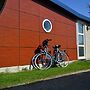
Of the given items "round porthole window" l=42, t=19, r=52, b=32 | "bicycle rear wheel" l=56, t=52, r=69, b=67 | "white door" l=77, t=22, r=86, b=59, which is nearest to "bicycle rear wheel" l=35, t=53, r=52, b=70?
"bicycle rear wheel" l=56, t=52, r=69, b=67

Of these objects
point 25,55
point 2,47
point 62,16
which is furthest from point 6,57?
point 62,16

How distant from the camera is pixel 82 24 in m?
22.3

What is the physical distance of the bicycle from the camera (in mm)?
15672

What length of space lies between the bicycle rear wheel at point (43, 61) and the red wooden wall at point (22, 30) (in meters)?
0.51

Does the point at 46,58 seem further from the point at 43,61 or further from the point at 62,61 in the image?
the point at 62,61

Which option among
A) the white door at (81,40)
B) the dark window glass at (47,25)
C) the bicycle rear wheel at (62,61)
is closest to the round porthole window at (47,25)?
the dark window glass at (47,25)

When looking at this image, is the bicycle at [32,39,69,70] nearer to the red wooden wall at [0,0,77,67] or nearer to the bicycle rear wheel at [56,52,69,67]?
the bicycle rear wheel at [56,52,69,67]

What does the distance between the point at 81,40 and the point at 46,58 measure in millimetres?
6305

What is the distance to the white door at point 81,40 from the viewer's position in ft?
69.8

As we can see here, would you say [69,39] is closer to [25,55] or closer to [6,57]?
[25,55]

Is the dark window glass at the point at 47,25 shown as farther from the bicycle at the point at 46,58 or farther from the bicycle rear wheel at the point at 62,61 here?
the bicycle rear wheel at the point at 62,61

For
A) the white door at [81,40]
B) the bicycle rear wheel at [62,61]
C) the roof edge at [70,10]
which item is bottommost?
the bicycle rear wheel at [62,61]

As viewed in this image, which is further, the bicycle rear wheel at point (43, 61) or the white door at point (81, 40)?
the white door at point (81, 40)

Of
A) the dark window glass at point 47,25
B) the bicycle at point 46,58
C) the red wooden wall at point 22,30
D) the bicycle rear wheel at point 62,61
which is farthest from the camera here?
the dark window glass at point 47,25
